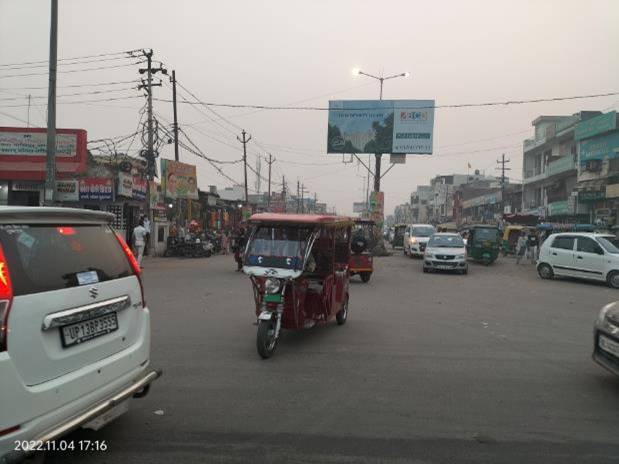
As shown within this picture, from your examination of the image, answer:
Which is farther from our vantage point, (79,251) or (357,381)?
(357,381)

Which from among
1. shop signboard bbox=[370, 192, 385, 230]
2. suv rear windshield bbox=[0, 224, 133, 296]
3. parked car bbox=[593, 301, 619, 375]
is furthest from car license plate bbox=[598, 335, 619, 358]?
shop signboard bbox=[370, 192, 385, 230]

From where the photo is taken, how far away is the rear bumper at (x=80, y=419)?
2879 millimetres

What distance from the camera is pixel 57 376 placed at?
10.9 ft

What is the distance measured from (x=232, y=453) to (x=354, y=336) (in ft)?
15.6

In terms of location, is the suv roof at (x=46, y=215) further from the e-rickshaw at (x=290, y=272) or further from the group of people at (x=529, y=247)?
the group of people at (x=529, y=247)

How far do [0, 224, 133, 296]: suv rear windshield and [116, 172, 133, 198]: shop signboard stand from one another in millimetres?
21571

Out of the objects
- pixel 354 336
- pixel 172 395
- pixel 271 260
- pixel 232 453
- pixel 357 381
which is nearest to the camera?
pixel 232 453

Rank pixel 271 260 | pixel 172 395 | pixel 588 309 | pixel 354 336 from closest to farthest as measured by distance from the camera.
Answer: pixel 172 395, pixel 271 260, pixel 354 336, pixel 588 309

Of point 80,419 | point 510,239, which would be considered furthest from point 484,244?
point 80,419

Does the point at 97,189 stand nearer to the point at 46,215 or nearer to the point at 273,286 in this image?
the point at 273,286

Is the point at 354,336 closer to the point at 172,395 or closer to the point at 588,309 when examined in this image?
the point at 172,395

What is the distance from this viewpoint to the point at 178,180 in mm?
31844

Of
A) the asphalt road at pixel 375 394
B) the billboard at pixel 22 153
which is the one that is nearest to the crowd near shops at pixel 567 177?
the asphalt road at pixel 375 394

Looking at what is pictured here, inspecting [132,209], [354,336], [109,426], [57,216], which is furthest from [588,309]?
[132,209]
